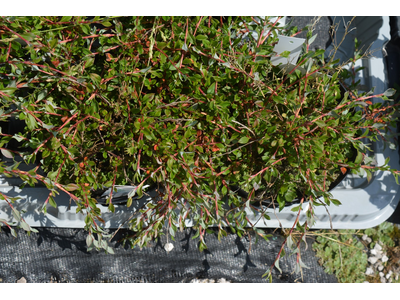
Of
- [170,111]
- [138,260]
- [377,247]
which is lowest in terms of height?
[377,247]

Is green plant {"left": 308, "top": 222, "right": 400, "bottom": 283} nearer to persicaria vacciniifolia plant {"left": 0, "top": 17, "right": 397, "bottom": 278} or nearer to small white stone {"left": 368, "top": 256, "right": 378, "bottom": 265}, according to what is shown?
small white stone {"left": 368, "top": 256, "right": 378, "bottom": 265}

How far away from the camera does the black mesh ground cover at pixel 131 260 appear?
1.46 meters

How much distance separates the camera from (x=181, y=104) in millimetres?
943

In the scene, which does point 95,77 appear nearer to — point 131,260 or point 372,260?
point 131,260

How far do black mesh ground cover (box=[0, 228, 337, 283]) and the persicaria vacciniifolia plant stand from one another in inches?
20.1

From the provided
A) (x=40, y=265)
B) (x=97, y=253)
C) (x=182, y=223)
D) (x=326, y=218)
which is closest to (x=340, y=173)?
(x=326, y=218)

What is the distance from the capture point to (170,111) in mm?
954

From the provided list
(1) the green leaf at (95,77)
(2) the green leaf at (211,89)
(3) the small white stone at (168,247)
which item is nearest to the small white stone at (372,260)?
(3) the small white stone at (168,247)

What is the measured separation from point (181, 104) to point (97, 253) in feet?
3.17

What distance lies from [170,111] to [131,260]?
A: 2.99 feet

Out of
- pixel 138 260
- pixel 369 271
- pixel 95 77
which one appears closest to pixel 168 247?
pixel 138 260

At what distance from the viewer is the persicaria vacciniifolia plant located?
2.96 feet

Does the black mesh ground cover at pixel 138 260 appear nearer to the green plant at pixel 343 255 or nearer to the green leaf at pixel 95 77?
the green plant at pixel 343 255

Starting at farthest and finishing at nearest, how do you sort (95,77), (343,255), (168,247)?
(343,255) < (168,247) < (95,77)
